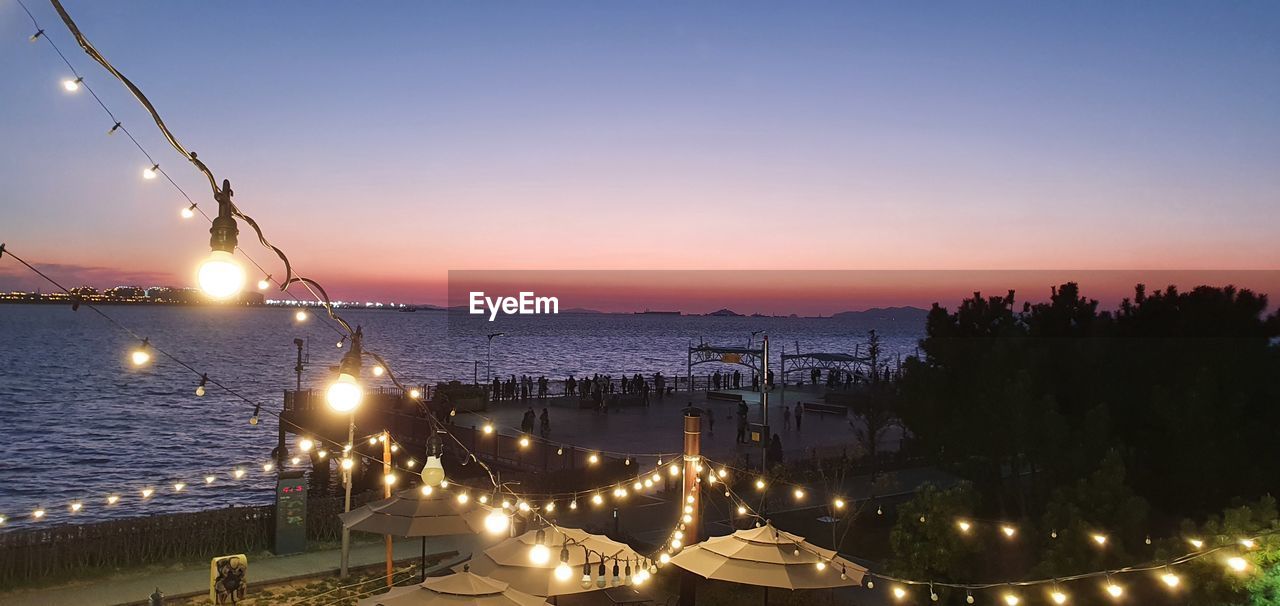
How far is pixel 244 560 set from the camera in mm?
12555

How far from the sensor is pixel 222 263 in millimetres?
3322

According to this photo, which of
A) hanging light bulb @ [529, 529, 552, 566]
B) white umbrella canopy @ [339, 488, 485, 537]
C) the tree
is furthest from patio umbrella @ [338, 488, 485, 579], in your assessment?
the tree

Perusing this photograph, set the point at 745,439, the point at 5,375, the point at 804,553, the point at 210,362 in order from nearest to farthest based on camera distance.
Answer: the point at 804,553 < the point at 745,439 < the point at 5,375 < the point at 210,362

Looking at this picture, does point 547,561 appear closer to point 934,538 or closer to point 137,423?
point 934,538

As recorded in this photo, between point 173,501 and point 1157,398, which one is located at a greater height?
point 1157,398

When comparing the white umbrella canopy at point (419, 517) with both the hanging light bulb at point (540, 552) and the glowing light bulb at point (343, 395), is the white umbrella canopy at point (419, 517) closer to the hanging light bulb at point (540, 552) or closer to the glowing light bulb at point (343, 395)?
the hanging light bulb at point (540, 552)

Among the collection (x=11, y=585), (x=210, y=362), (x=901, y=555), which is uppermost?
(x=901, y=555)

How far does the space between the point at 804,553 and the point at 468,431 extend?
15990 mm

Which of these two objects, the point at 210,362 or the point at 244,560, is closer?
the point at 244,560

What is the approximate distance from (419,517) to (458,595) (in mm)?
3358

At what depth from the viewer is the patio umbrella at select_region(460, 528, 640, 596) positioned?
370 inches

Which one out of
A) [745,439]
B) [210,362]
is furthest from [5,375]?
[745,439]

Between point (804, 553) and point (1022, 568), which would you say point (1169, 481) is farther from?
point (804, 553)

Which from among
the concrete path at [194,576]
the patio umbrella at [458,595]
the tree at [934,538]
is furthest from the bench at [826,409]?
the patio umbrella at [458,595]
